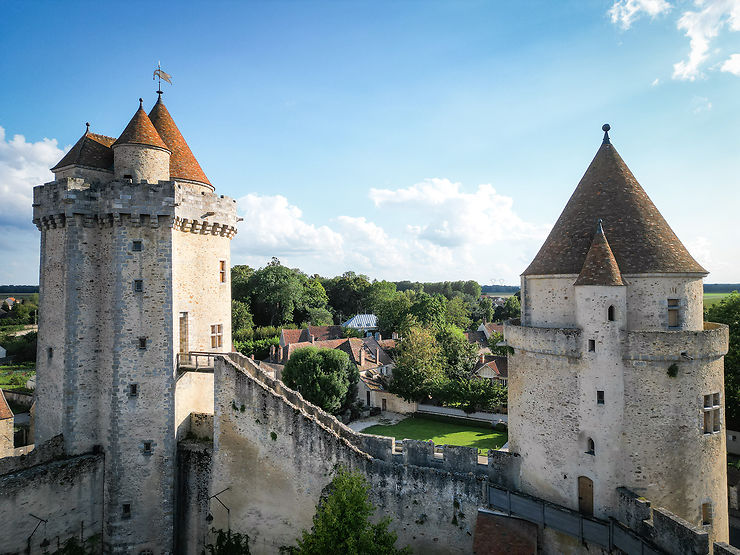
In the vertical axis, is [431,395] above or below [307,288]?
below

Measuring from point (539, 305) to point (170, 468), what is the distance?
17390 millimetres

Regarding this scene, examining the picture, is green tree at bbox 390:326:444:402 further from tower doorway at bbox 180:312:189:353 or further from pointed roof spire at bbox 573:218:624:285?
pointed roof spire at bbox 573:218:624:285

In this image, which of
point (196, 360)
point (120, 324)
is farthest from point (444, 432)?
point (120, 324)

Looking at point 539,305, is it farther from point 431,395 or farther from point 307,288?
point 307,288

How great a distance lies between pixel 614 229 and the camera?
1597 centimetres

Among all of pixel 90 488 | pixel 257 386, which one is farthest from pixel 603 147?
pixel 90 488

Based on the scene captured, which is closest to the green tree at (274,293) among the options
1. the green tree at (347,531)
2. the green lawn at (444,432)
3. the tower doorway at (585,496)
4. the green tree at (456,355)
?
the green tree at (456,355)

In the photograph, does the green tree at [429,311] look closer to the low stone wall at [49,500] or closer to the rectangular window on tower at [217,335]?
the rectangular window on tower at [217,335]

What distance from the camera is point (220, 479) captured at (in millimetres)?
19828

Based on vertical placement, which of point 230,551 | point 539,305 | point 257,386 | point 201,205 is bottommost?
point 230,551

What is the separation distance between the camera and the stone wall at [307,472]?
56.3 ft

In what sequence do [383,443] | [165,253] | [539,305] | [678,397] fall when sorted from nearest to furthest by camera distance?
[678,397] < [539,305] < [383,443] < [165,253]

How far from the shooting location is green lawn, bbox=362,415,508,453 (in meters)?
38.1

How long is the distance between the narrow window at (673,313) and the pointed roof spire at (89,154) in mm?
24138
